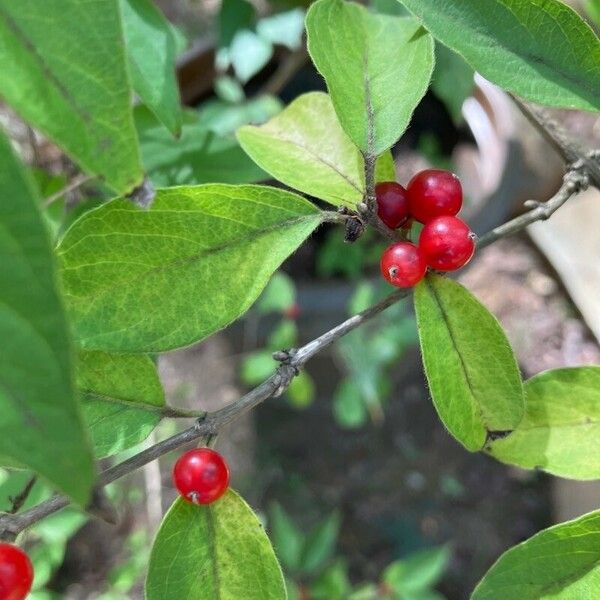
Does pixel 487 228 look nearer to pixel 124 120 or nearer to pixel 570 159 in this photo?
pixel 570 159

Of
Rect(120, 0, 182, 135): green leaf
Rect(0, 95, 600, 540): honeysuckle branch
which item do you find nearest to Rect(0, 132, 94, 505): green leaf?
Rect(0, 95, 600, 540): honeysuckle branch

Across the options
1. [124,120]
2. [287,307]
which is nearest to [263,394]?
[124,120]

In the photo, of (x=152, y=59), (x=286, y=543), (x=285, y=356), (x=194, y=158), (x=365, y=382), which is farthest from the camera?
(x=365, y=382)

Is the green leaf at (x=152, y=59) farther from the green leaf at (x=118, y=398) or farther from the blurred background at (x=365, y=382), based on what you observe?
the blurred background at (x=365, y=382)

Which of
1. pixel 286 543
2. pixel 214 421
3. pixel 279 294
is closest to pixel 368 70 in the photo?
pixel 214 421

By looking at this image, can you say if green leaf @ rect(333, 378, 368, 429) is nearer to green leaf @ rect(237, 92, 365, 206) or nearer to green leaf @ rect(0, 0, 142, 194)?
green leaf @ rect(237, 92, 365, 206)

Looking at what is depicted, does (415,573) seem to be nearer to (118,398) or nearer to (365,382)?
(365,382)
